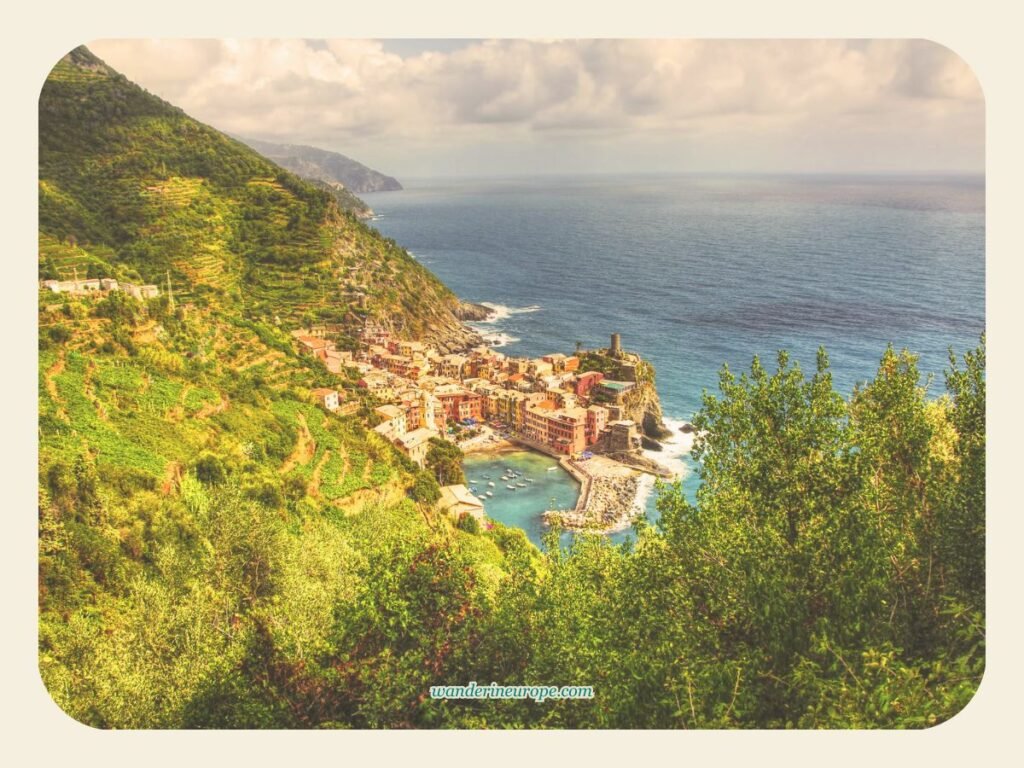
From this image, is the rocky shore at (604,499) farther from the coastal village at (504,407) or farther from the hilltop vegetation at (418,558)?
the hilltop vegetation at (418,558)

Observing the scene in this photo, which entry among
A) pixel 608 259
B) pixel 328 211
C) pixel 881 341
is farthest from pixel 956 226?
pixel 328 211

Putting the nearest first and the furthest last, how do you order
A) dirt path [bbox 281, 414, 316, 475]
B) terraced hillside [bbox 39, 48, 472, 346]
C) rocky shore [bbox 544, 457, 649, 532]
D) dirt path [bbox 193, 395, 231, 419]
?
rocky shore [bbox 544, 457, 649, 532], terraced hillside [bbox 39, 48, 472, 346], dirt path [bbox 193, 395, 231, 419], dirt path [bbox 281, 414, 316, 475]

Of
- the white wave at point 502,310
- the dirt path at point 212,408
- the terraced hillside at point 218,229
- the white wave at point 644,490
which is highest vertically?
the terraced hillside at point 218,229

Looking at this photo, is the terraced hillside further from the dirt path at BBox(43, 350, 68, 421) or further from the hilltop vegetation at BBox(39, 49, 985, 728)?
the dirt path at BBox(43, 350, 68, 421)

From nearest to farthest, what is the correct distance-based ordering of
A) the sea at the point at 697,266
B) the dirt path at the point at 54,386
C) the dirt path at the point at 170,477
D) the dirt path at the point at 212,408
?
the dirt path at the point at 54,386 → the sea at the point at 697,266 → the dirt path at the point at 170,477 → the dirt path at the point at 212,408

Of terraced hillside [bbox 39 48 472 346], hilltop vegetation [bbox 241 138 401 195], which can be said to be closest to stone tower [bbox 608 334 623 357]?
terraced hillside [bbox 39 48 472 346]

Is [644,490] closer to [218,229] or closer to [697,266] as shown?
[697,266]

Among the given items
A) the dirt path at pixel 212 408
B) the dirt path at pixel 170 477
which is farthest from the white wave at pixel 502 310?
the dirt path at pixel 170 477
